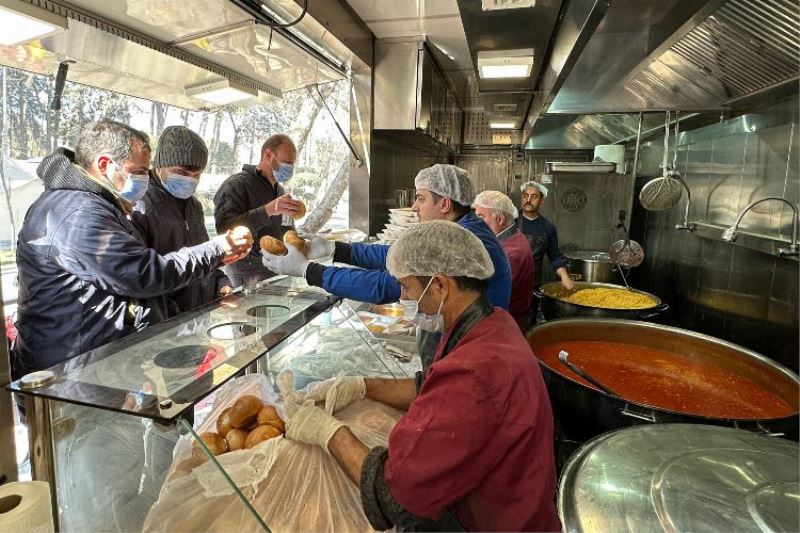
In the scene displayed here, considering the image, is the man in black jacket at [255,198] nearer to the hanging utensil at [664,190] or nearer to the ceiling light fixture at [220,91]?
the ceiling light fixture at [220,91]

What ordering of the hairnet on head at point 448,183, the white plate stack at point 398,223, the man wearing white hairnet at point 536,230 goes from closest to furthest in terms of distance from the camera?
the hairnet on head at point 448,183 < the white plate stack at point 398,223 < the man wearing white hairnet at point 536,230

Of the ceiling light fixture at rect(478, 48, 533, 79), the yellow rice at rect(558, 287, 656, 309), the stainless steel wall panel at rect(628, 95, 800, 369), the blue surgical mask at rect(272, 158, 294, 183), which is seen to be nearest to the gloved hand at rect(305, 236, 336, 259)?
the blue surgical mask at rect(272, 158, 294, 183)

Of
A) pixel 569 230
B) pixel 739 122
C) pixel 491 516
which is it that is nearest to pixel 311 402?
pixel 491 516

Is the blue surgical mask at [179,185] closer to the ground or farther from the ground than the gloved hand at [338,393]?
farther from the ground

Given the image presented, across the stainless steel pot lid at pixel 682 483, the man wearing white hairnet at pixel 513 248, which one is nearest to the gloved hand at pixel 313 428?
the stainless steel pot lid at pixel 682 483

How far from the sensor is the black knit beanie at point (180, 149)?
2.05m

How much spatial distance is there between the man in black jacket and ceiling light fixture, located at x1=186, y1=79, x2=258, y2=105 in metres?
0.34

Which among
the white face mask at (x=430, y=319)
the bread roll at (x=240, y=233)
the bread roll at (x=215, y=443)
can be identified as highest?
the bread roll at (x=240, y=233)

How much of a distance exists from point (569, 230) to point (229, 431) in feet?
14.1

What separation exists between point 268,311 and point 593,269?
11.6 ft

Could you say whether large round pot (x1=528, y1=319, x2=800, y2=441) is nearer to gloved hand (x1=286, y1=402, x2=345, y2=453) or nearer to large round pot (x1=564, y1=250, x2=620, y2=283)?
gloved hand (x1=286, y1=402, x2=345, y2=453)

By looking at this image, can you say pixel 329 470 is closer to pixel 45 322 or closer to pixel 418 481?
pixel 418 481

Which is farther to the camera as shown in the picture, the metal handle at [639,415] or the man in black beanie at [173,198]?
the man in black beanie at [173,198]

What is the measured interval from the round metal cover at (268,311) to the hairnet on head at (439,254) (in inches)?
21.4
